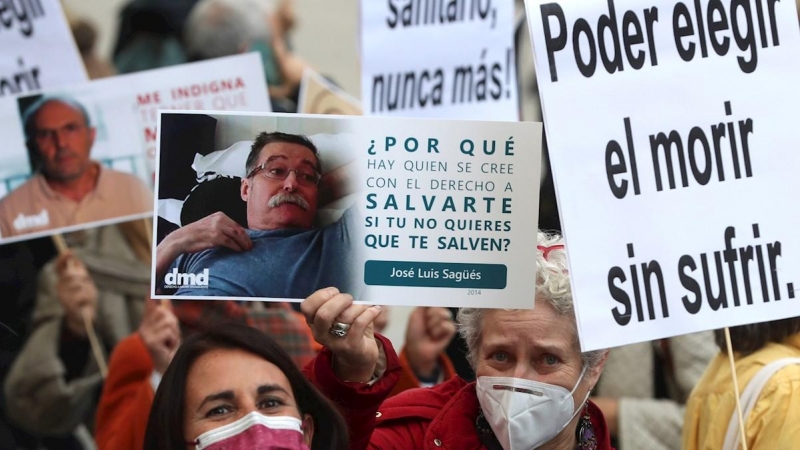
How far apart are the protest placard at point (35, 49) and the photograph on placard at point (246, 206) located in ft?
8.23

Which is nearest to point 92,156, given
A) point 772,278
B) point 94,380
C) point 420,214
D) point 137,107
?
point 137,107

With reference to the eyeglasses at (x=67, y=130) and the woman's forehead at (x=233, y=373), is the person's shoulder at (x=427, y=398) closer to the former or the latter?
the woman's forehead at (x=233, y=373)

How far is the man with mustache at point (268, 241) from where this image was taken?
317cm

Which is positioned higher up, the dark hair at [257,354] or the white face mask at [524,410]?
the dark hair at [257,354]

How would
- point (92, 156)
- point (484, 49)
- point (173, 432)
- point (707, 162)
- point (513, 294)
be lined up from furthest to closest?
point (484, 49) < point (92, 156) < point (707, 162) < point (513, 294) < point (173, 432)

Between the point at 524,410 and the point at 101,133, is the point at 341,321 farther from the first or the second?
the point at 101,133

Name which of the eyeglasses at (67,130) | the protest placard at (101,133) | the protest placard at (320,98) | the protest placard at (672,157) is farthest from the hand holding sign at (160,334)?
the protest placard at (672,157)

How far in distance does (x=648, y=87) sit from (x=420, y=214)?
0.64 m

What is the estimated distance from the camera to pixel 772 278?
11.4 ft

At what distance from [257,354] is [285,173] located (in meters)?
0.40

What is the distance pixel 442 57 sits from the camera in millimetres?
6098

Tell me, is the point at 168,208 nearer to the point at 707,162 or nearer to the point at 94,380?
the point at 707,162

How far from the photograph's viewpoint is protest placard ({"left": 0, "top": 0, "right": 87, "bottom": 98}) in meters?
5.55

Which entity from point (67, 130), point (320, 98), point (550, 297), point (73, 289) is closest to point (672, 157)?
point (550, 297)
